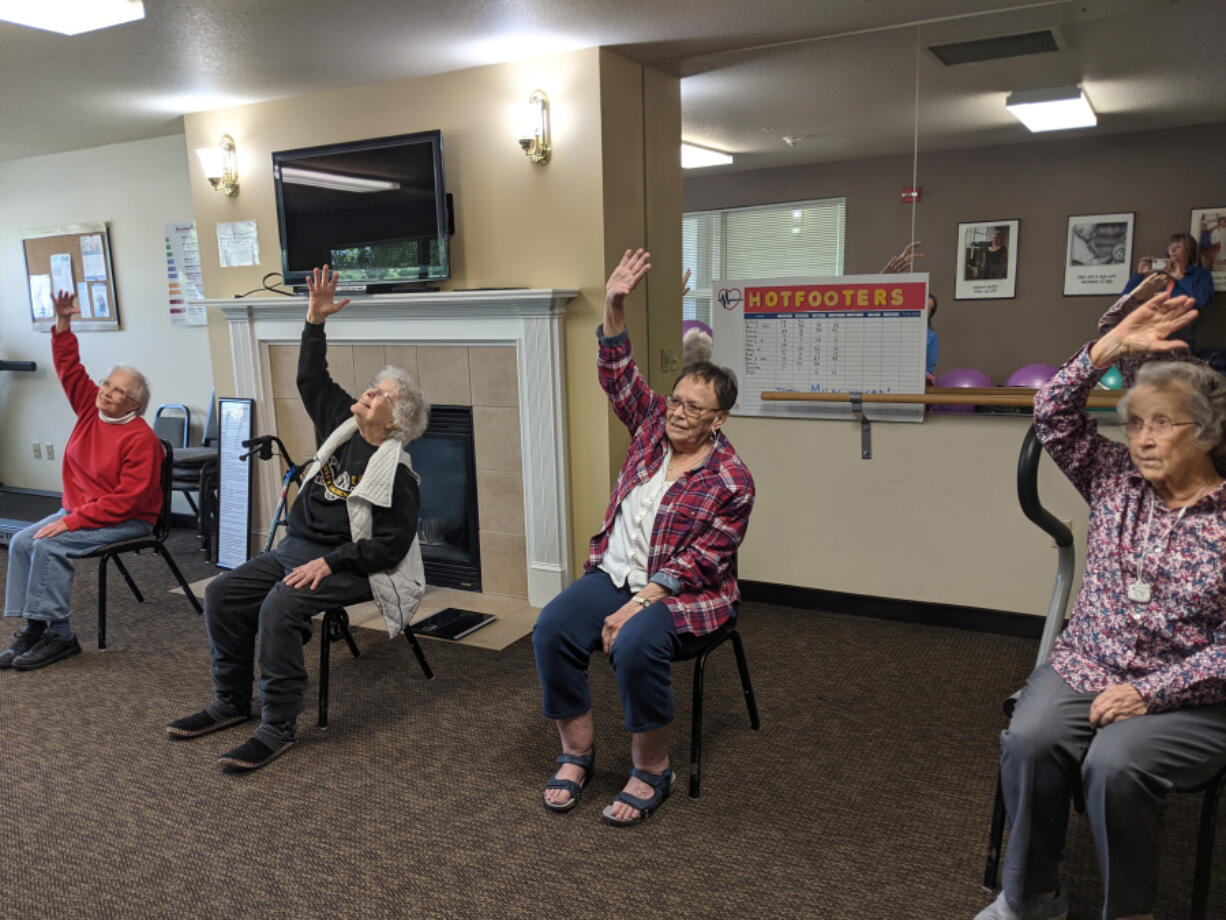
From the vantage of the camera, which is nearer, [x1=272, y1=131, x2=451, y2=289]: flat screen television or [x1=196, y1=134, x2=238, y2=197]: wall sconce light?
[x1=272, y1=131, x2=451, y2=289]: flat screen television

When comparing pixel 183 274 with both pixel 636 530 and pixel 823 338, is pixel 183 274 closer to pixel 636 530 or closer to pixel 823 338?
pixel 823 338

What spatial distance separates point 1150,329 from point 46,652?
3.57 m

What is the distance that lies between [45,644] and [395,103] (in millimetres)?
2534

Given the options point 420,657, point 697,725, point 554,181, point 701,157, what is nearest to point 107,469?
point 420,657

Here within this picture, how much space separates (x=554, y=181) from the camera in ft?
11.1

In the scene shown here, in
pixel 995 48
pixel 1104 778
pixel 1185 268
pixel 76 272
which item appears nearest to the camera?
pixel 1104 778

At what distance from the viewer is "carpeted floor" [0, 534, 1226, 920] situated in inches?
73.6

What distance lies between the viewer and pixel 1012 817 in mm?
1654

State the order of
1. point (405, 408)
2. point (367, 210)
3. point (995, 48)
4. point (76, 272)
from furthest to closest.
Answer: point (76, 272) → point (367, 210) → point (995, 48) → point (405, 408)

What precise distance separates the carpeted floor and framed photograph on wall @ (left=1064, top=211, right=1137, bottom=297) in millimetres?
1653

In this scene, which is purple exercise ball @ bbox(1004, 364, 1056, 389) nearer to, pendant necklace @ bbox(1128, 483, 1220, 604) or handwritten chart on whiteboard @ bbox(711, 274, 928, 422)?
handwritten chart on whiteboard @ bbox(711, 274, 928, 422)

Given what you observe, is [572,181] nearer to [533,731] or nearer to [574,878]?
[533,731]

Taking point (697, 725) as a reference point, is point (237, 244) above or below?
above

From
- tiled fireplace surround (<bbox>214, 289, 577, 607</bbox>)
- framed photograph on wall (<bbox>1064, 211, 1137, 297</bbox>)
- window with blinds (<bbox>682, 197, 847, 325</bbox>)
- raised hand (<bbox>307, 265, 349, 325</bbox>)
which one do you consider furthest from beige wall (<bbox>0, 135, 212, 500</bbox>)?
framed photograph on wall (<bbox>1064, 211, 1137, 297</bbox>)
